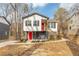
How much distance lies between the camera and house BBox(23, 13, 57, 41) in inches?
65.5

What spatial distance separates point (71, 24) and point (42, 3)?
28cm

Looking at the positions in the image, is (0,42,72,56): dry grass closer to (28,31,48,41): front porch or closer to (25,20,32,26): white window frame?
(28,31,48,41): front porch

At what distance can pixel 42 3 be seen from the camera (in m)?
1.67

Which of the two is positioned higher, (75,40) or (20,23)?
(20,23)

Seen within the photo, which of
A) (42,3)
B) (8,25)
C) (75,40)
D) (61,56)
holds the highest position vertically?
(42,3)

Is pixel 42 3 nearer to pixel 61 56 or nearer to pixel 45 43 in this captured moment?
pixel 45 43

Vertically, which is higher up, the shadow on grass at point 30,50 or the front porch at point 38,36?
the front porch at point 38,36

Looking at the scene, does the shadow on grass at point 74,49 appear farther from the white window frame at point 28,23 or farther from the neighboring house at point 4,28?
the neighboring house at point 4,28

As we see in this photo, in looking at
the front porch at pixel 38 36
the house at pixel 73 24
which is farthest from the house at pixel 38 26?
the house at pixel 73 24

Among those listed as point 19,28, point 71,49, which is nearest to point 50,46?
point 71,49

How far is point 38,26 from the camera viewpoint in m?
1.67

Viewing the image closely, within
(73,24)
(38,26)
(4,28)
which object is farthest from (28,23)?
(73,24)

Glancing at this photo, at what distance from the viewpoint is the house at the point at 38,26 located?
166 cm

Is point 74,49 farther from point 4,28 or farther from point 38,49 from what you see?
point 4,28
